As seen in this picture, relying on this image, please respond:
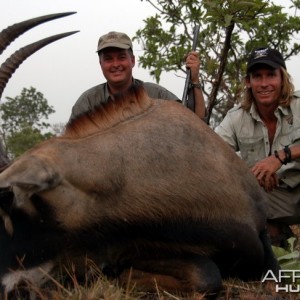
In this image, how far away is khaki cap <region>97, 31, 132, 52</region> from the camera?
5.62m

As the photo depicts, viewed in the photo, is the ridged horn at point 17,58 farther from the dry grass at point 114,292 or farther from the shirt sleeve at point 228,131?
the shirt sleeve at point 228,131

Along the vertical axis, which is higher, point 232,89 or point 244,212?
point 232,89

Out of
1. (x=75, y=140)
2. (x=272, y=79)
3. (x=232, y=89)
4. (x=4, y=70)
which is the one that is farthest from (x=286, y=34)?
(x=75, y=140)

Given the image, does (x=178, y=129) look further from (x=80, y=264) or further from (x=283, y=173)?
(x=283, y=173)

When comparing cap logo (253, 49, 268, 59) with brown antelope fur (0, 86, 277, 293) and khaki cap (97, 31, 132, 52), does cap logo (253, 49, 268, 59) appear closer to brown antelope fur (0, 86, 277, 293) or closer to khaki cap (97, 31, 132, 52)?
khaki cap (97, 31, 132, 52)

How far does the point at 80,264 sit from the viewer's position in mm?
2998

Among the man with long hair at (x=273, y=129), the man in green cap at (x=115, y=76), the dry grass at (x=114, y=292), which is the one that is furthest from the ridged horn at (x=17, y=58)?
the man with long hair at (x=273, y=129)

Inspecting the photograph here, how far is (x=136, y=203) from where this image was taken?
2945mm

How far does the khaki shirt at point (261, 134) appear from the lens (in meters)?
4.92

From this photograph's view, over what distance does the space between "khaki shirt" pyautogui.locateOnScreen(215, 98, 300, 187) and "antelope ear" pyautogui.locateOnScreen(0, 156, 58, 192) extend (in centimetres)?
260

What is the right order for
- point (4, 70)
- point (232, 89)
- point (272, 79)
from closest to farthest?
point (4, 70) → point (272, 79) → point (232, 89)

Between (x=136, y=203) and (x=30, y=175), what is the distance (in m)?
0.53

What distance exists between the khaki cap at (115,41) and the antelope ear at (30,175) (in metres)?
2.97

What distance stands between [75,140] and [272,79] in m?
2.19
